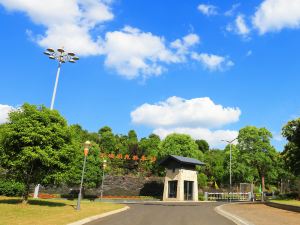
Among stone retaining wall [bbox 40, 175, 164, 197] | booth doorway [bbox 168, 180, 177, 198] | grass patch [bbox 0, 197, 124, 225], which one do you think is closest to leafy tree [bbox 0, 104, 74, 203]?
grass patch [bbox 0, 197, 124, 225]

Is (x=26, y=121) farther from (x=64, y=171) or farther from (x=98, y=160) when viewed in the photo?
(x=98, y=160)

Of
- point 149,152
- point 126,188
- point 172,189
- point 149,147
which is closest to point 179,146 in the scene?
point 149,152

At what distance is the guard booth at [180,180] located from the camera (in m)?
50.8

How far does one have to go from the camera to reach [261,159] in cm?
6412

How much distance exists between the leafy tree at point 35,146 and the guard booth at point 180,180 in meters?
28.7

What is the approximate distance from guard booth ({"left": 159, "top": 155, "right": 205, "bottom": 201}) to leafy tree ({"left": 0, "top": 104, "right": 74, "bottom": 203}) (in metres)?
28.7

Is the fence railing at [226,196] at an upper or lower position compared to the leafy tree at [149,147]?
lower

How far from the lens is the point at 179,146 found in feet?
221

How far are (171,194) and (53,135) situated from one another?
32.8 m

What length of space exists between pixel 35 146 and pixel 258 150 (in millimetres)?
51716

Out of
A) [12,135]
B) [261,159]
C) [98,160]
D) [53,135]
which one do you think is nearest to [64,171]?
[53,135]

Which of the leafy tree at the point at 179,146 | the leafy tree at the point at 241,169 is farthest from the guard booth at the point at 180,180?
the leafy tree at the point at 241,169

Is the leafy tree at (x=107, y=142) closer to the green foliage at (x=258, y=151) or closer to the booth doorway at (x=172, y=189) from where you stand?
the green foliage at (x=258, y=151)

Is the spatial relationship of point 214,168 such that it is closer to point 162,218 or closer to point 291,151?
point 291,151
